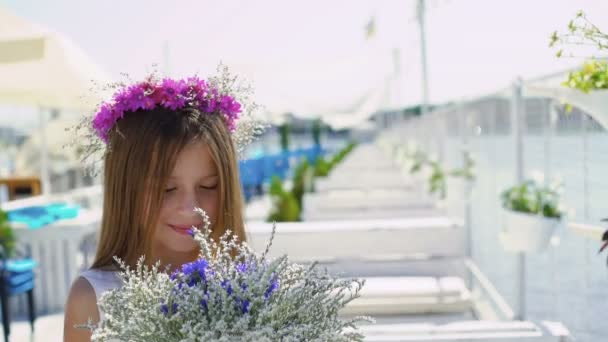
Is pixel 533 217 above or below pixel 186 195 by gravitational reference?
below

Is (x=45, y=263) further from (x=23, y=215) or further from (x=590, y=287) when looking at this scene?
(x=590, y=287)

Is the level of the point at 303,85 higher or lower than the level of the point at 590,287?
higher

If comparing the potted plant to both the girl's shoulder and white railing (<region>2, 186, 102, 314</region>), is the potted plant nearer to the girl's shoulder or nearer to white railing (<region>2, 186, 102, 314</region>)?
the girl's shoulder

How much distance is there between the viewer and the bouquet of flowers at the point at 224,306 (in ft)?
2.14

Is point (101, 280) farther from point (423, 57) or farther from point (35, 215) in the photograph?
point (423, 57)

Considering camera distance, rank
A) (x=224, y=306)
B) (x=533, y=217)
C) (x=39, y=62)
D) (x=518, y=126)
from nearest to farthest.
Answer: (x=224, y=306) < (x=533, y=217) < (x=518, y=126) < (x=39, y=62)

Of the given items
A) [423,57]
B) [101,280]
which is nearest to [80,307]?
[101,280]

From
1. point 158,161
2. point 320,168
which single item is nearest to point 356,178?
point 320,168

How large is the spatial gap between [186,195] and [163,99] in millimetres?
205

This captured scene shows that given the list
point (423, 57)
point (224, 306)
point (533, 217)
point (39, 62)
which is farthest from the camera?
point (423, 57)

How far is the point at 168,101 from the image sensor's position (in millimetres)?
1131

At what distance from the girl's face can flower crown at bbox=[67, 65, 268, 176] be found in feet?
0.40

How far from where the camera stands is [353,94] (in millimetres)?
14242

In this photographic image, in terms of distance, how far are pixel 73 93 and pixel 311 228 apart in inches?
96.1
